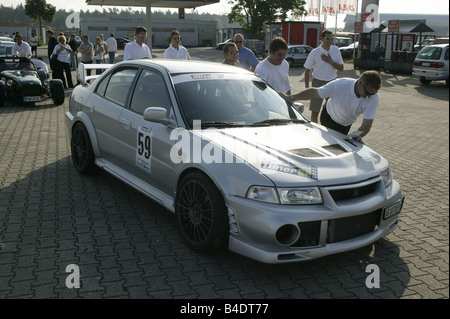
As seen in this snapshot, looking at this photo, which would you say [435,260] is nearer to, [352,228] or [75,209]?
[352,228]

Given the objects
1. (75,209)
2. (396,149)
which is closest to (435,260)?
(75,209)

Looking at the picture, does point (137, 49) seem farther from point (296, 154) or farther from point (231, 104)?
point (296, 154)

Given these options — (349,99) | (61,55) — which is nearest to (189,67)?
(349,99)

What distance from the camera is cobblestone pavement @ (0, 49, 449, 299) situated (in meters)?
3.39

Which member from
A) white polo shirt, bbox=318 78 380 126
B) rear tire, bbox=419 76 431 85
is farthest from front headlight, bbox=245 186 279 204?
rear tire, bbox=419 76 431 85

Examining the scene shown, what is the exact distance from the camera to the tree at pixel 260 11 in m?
58.9

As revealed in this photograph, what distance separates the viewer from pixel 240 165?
11.7 ft

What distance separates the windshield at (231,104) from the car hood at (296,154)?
0.21 metres

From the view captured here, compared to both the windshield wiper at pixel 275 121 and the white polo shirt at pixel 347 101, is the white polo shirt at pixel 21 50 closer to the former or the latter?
the white polo shirt at pixel 347 101

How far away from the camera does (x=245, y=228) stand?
11.3 ft

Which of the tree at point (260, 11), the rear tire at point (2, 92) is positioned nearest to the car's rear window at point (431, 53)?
the rear tire at point (2, 92)

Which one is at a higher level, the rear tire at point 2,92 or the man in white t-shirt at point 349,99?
the man in white t-shirt at point 349,99

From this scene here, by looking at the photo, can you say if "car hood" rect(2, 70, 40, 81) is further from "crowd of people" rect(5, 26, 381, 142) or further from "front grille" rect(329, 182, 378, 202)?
"front grille" rect(329, 182, 378, 202)

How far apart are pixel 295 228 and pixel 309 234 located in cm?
14
